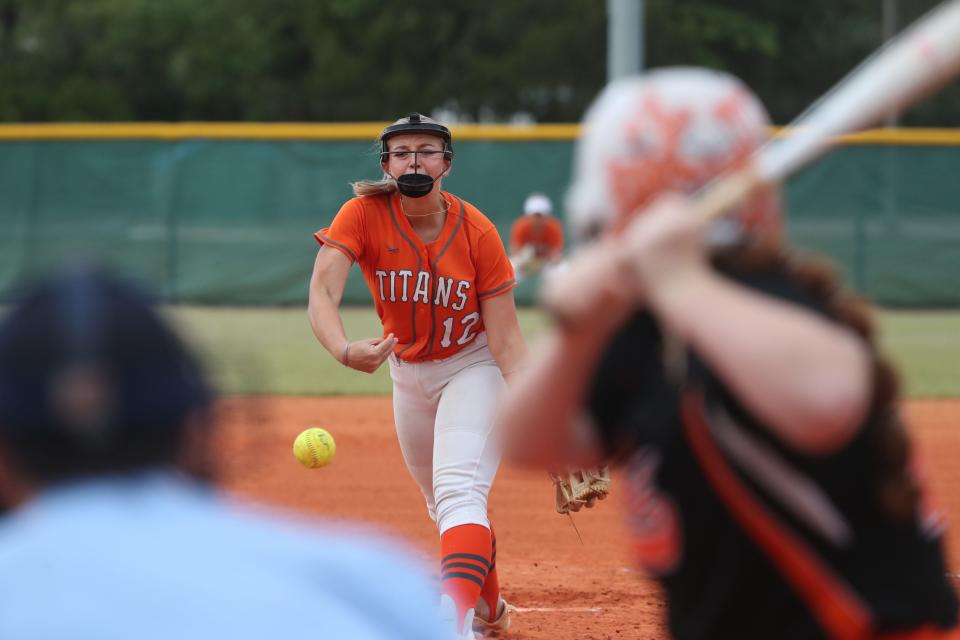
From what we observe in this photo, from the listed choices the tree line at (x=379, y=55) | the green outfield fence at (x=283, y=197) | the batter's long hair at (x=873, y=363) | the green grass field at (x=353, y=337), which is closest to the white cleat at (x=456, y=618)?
the batter's long hair at (x=873, y=363)

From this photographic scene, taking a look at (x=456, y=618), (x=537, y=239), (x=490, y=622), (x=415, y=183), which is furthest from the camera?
(x=537, y=239)

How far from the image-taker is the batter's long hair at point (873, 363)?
183cm

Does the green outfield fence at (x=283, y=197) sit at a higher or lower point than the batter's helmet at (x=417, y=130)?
lower

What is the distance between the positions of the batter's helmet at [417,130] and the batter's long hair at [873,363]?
11.6 feet

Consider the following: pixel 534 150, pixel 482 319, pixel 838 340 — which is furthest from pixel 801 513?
pixel 534 150

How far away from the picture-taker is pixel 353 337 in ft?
47.7

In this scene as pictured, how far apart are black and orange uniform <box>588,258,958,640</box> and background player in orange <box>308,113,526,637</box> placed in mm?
3154

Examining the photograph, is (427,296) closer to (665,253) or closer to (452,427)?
(452,427)

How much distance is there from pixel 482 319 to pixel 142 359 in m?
3.98

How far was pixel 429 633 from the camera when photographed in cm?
151

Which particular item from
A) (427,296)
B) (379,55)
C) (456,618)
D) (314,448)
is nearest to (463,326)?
(427,296)

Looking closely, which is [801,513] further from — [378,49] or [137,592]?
[378,49]

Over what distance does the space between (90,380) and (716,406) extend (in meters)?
0.85

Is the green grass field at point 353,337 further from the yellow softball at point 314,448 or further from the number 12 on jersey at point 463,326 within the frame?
the number 12 on jersey at point 463,326
